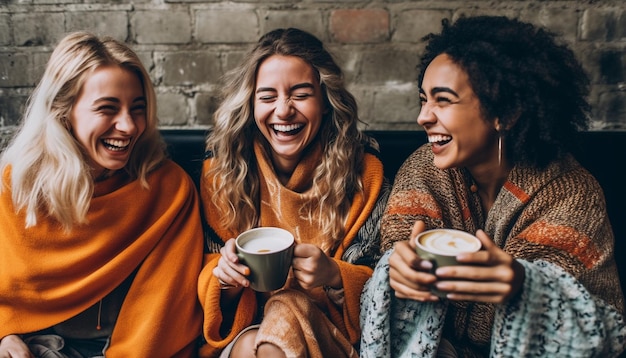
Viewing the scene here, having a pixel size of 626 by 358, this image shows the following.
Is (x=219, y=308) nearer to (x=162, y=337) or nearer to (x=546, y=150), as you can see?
(x=162, y=337)

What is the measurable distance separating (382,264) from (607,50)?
110 cm

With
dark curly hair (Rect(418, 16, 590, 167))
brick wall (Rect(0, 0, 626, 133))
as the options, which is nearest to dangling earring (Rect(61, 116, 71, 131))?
brick wall (Rect(0, 0, 626, 133))

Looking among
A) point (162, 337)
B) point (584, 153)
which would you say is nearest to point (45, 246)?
point (162, 337)

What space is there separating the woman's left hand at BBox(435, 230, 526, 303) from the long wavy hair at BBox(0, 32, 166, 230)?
2.60 ft

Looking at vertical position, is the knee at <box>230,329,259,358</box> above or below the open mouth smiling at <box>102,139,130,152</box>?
below

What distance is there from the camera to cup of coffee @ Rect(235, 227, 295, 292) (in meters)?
1.05

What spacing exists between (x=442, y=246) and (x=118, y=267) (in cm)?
75

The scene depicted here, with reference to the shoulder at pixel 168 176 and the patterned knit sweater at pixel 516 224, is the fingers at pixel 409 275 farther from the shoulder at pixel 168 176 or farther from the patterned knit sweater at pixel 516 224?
the shoulder at pixel 168 176

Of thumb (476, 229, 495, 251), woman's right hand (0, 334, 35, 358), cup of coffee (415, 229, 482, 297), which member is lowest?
woman's right hand (0, 334, 35, 358)

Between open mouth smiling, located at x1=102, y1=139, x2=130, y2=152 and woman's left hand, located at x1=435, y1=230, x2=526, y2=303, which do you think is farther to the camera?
open mouth smiling, located at x1=102, y1=139, x2=130, y2=152

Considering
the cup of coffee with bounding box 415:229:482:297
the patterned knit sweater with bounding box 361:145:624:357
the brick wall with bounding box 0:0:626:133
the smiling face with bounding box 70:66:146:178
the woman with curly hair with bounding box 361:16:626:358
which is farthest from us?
the brick wall with bounding box 0:0:626:133

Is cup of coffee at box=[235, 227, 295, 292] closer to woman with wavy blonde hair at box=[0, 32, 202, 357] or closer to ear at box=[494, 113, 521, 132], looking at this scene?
woman with wavy blonde hair at box=[0, 32, 202, 357]

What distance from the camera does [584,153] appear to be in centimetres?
145

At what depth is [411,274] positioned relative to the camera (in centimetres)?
98
